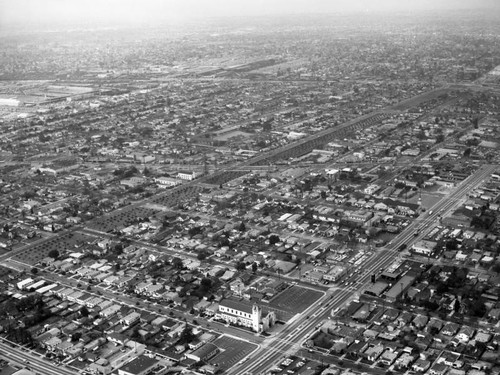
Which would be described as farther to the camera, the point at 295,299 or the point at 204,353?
the point at 295,299

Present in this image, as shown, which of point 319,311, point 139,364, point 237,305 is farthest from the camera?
point 319,311

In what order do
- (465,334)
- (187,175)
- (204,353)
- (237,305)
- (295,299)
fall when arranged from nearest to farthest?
(204,353) → (465,334) → (237,305) → (295,299) → (187,175)

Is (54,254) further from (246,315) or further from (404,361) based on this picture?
(404,361)

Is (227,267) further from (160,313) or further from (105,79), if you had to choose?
(105,79)

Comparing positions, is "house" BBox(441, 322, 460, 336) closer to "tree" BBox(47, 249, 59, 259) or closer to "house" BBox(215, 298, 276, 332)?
"house" BBox(215, 298, 276, 332)

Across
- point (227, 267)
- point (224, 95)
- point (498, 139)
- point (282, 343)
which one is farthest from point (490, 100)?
point (282, 343)

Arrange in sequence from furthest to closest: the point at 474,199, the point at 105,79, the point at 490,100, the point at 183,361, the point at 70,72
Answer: the point at 70,72, the point at 105,79, the point at 490,100, the point at 474,199, the point at 183,361

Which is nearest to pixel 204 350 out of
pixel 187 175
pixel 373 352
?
pixel 373 352
